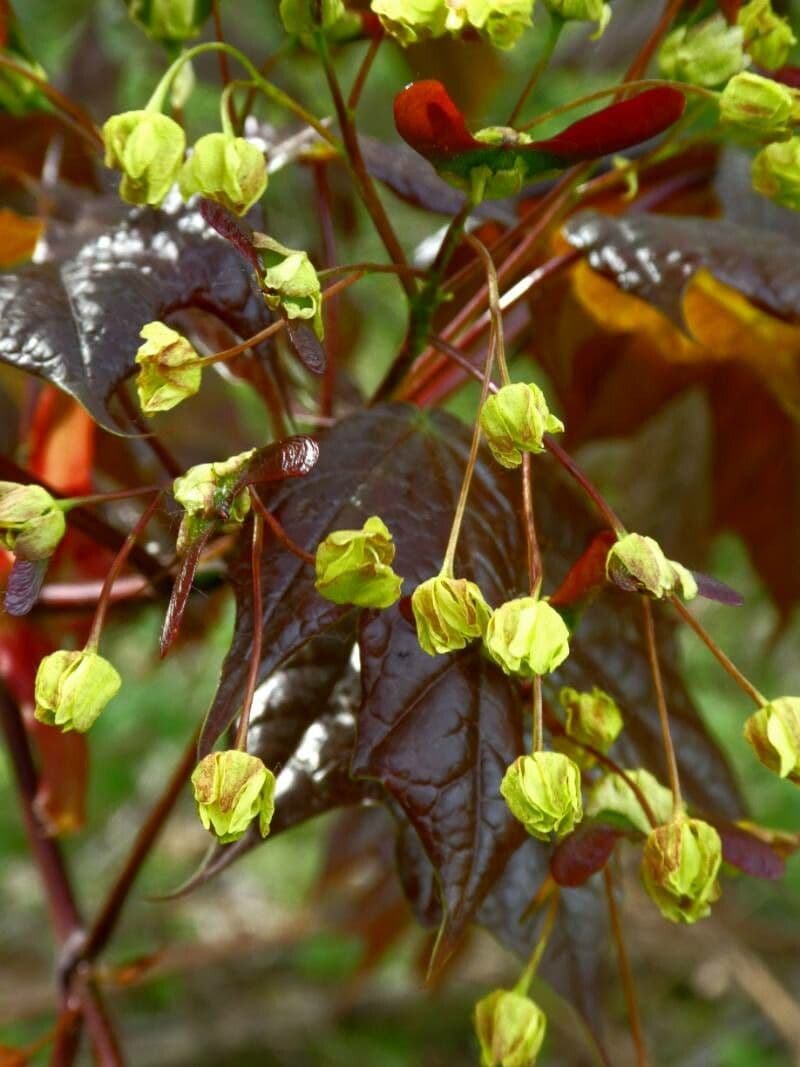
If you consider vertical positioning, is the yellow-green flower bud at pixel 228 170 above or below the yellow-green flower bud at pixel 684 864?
above

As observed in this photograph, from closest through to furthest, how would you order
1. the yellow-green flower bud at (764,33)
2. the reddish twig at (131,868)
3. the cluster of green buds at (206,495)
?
the cluster of green buds at (206,495) < the yellow-green flower bud at (764,33) < the reddish twig at (131,868)

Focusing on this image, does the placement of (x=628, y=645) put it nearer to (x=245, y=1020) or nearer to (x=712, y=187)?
(x=712, y=187)

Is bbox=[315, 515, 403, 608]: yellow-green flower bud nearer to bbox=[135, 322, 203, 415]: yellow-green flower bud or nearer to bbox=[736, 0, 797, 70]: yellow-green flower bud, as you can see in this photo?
bbox=[135, 322, 203, 415]: yellow-green flower bud

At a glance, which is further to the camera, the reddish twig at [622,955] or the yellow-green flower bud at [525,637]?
the reddish twig at [622,955]

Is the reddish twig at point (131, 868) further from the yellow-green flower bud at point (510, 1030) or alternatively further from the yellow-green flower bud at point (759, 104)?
the yellow-green flower bud at point (759, 104)

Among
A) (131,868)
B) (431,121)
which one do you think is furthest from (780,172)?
(131,868)

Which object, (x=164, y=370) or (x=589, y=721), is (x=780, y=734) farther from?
(x=164, y=370)

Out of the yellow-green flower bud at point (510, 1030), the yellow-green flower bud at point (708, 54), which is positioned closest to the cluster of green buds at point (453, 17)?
the yellow-green flower bud at point (708, 54)
